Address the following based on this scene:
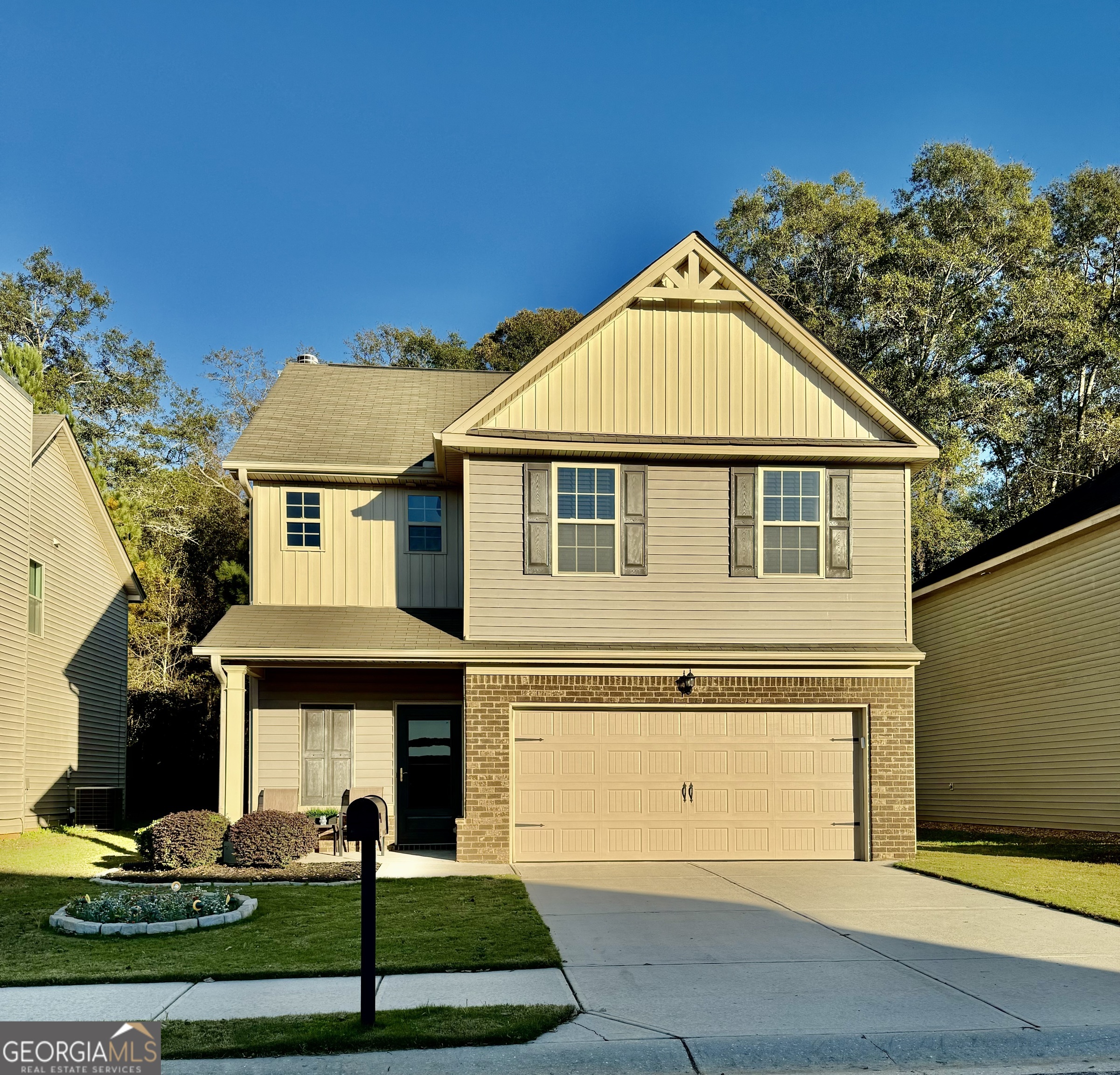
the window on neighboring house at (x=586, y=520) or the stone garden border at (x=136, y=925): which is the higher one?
the window on neighboring house at (x=586, y=520)

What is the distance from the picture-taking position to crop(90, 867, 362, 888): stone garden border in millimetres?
12859

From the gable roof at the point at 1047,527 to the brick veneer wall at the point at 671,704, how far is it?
4.23 metres

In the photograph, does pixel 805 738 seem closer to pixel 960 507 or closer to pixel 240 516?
pixel 960 507

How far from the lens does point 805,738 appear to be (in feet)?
53.1

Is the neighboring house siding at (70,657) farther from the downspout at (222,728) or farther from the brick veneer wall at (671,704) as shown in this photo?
the brick veneer wall at (671,704)

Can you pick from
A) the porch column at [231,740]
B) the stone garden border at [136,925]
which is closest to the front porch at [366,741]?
the porch column at [231,740]

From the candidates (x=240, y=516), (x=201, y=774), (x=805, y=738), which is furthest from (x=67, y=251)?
(x=805, y=738)

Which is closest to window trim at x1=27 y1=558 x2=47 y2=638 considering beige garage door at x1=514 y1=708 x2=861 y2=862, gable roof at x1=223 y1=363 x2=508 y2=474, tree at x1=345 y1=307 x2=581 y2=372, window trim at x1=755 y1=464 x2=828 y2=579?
gable roof at x1=223 y1=363 x2=508 y2=474

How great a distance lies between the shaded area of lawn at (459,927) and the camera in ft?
29.1

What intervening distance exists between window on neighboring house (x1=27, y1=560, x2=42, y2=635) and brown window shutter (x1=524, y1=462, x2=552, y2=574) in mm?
9758

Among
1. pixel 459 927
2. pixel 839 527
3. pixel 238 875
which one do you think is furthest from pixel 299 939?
pixel 839 527

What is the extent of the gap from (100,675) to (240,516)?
10373 mm

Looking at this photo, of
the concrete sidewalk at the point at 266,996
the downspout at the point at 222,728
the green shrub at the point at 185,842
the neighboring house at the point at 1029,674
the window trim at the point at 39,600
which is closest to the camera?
the concrete sidewalk at the point at 266,996

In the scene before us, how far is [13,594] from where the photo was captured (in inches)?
A: 744
